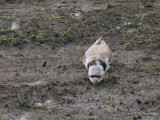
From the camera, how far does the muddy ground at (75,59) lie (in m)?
8.02

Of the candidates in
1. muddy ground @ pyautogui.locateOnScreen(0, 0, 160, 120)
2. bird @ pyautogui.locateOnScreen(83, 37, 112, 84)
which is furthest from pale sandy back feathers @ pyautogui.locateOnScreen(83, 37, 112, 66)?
muddy ground @ pyautogui.locateOnScreen(0, 0, 160, 120)

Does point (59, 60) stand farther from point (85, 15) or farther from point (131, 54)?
point (85, 15)

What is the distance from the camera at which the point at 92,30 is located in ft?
36.6

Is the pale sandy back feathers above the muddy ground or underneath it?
above

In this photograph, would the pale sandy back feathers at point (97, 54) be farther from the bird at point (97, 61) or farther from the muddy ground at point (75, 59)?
the muddy ground at point (75, 59)

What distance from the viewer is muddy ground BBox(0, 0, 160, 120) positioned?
802cm

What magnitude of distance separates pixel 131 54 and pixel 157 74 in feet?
3.34

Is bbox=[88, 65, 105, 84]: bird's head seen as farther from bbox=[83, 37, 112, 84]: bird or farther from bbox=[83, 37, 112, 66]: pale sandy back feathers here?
bbox=[83, 37, 112, 66]: pale sandy back feathers

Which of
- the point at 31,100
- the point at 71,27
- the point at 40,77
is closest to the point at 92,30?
the point at 71,27

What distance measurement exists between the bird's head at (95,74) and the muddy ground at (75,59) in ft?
0.46

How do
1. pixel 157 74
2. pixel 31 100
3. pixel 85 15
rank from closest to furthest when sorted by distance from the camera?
1. pixel 31 100
2. pixel 157 74
3. pixel 85 15

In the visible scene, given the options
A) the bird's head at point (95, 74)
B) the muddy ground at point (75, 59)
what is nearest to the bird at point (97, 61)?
the bird's head at point (95, 74)

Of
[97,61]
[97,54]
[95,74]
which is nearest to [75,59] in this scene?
[97,54]

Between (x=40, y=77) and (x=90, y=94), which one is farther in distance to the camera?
(x=40, y=77)
